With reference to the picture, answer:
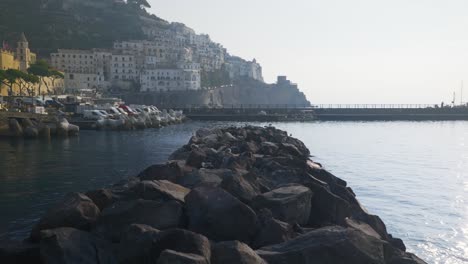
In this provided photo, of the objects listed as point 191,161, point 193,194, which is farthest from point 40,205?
point 193,194

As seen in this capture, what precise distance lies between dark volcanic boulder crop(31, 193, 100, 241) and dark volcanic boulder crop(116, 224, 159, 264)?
1.63 meters

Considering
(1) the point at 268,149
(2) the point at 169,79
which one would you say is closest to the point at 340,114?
(2) the point at 169,79

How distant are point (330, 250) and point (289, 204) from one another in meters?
2.84

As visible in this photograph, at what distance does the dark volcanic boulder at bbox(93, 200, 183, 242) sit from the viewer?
9797mm

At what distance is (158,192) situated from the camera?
442 inches

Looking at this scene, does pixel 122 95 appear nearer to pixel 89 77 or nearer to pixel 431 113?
pixel 89 77

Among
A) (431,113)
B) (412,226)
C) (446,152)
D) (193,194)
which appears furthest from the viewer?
(431,113)

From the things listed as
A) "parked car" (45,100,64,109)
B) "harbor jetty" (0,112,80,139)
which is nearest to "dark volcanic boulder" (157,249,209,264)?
"harbor jetty" (0,112,80,139)

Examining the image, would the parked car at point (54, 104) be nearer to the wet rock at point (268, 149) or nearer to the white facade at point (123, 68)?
the wet rock at point (268, 149)

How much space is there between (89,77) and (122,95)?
1375 cm

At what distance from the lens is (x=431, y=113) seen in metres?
120

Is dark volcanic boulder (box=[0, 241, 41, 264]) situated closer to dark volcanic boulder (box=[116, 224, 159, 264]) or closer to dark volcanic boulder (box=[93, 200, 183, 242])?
dark volcanic boulder (box=[93, 200, 183, 242])

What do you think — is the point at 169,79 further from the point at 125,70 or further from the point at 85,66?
the point at 85,66

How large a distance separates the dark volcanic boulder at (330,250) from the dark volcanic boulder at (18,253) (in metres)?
4.69
